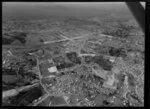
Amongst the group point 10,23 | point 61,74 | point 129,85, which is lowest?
point 129,85

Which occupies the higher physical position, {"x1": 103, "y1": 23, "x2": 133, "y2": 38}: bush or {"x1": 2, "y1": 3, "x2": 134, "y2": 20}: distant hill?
{"x1": 2, "y1": 3, "x2": 134, "y2": 20}: distant hill

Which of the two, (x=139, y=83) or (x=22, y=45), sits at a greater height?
(x=22, y=45)

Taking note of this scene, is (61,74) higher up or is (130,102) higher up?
(61,74)

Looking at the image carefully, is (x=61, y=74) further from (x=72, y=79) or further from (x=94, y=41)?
(x=94, y=41)

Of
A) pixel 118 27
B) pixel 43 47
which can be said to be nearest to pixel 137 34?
pixel 118 27

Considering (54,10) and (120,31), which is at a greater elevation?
(54,10)

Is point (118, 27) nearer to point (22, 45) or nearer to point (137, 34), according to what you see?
point (137, 34)

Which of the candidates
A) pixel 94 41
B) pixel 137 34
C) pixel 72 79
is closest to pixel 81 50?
pixel 94 41

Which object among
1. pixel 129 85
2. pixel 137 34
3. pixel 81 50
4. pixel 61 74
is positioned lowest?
pixel 129 85

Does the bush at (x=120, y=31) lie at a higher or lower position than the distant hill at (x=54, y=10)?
lower
